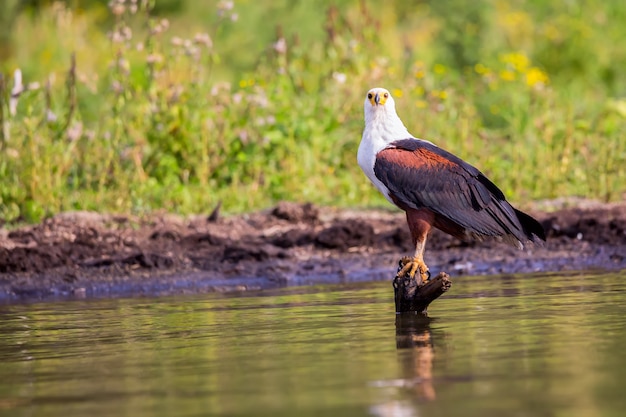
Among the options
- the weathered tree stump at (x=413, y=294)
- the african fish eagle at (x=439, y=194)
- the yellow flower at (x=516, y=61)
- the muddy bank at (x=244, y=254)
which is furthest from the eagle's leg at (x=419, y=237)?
the yellow flower at (x=516, y=61)

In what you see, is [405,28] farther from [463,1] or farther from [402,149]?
[402,149]

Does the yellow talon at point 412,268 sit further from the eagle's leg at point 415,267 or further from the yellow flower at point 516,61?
the yellow flower at point 516,61

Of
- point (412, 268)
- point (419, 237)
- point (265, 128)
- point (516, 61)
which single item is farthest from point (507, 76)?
point (412, 268)

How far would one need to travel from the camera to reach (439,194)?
27.1 ft

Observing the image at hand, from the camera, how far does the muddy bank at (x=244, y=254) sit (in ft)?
34.0

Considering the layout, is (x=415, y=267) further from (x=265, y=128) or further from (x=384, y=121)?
(x=265, y=128)

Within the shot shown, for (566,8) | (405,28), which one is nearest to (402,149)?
(566,8)

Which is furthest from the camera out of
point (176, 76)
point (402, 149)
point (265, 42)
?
point (265, 42)

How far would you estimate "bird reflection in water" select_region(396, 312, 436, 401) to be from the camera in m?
4.92

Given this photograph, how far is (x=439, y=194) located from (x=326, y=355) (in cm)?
252

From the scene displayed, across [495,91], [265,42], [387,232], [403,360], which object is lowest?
[403,360]

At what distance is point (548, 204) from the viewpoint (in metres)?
13.0

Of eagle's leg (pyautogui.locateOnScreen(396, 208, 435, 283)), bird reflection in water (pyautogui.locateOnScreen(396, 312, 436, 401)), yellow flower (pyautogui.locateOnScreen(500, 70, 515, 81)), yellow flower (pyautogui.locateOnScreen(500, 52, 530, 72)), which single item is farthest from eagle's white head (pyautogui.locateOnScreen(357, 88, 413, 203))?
yellow flower (pyautogui.locateOnScreen(500, 52, 530, 72))

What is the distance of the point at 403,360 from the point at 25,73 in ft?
49.4
